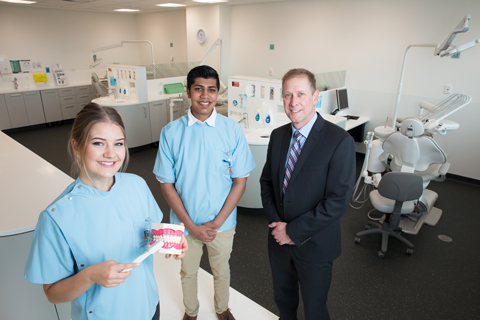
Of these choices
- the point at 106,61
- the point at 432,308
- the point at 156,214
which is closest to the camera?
the point at 156,214

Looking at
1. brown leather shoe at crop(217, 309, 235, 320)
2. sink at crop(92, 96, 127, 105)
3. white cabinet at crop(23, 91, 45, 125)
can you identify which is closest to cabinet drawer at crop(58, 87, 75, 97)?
white cabinet at crop(23, 91, 45, 125)

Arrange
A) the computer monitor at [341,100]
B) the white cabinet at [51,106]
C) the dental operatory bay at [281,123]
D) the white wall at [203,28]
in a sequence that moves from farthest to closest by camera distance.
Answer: the white wall at [203,28]
the white cabinet at [51,106]
the computer monitor at [341,100]
the dental operatory bay at [281,123]

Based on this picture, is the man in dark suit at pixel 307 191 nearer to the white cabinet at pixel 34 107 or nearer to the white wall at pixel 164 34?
the white cabinet at pixel 34 107

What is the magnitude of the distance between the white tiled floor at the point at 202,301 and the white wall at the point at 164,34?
6682mm

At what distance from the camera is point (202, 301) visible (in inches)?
82.0

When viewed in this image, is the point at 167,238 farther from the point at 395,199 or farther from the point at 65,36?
the point at 65,36

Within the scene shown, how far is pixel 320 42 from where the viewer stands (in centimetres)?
520

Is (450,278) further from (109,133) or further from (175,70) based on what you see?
(175,70)

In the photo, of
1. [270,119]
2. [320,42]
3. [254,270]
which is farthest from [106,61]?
[254,270]

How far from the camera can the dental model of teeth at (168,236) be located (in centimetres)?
106

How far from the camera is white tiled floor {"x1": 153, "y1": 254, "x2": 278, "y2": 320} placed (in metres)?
1.98

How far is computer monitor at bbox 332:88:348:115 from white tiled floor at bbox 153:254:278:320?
3.27m

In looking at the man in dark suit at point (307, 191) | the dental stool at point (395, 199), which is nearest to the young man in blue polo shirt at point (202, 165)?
the man in dark suit at point (307, 191)

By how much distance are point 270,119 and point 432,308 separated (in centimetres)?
219
